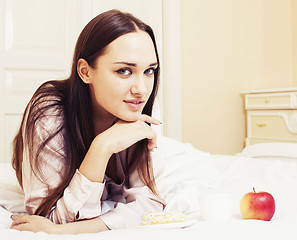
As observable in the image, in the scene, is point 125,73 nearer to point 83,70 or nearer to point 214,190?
point 83,70

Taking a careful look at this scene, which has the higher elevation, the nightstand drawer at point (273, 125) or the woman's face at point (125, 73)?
the woman's face at point (125, 73)

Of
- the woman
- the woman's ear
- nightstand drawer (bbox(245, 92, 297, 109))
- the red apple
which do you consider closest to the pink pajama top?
the woman

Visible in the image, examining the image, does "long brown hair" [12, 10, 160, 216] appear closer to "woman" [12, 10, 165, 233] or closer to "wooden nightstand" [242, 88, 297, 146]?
"woman" [12, 10, 165, 233]

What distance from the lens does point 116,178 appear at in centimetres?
123

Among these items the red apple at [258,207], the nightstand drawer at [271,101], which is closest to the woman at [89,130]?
the red apple at [258,207]

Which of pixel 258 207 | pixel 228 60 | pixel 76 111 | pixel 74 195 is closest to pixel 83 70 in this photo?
pixel 76 111

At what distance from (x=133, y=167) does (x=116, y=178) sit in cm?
8

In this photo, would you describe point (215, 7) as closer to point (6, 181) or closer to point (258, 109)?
point (258, 109)

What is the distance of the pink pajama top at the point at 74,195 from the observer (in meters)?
0.96

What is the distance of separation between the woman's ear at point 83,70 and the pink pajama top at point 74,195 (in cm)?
12

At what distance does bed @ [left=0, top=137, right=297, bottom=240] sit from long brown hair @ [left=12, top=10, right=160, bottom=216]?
0.43ft

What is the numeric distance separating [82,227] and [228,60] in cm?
287

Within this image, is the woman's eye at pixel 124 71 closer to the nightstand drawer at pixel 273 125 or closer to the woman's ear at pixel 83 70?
the woman's ear at pixel 83 70

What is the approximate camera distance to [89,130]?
1106mm
